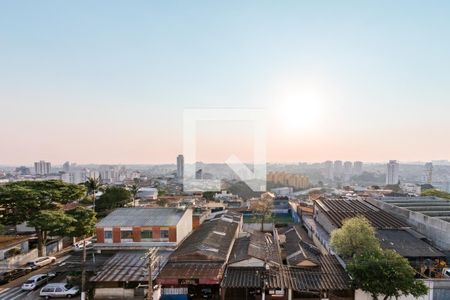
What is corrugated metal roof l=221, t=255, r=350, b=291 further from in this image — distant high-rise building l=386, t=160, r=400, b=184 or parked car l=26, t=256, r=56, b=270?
distant high-rise building l=386, t=160, r=400, b=184

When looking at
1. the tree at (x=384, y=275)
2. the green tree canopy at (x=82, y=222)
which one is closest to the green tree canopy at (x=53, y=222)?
the green tree canopy at (x=82, y=222)

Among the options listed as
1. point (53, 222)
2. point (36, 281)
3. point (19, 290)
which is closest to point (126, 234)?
point (53, 222)

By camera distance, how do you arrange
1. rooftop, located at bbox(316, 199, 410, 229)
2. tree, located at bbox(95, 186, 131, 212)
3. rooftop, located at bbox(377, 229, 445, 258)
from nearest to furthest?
rooftop, located at bbox(377, 229, 445, 258) < rooftop, located at bbox(316, 199, 410, 229) < tree, located at bbox(95, 186, 131, 212)

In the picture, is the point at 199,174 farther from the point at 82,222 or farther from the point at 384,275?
the point at 384,275

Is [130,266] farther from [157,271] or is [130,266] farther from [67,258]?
[67,258]

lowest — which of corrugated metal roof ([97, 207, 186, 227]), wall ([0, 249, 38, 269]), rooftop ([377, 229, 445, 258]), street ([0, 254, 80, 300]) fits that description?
street ([0, 254, 80, 300])

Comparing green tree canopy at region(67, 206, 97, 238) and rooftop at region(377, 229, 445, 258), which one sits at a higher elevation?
green tree canopy at region(67, 206, 97, 238)

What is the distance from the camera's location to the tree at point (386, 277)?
11953 mm

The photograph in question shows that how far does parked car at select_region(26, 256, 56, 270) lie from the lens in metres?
17.9

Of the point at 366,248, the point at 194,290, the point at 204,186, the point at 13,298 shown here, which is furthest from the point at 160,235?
the point at 204,186

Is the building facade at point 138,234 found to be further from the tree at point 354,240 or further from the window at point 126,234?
the tree at point 354,240

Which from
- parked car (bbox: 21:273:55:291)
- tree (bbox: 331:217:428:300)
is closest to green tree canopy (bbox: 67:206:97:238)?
parked car (bbox: 21:273:55:291)

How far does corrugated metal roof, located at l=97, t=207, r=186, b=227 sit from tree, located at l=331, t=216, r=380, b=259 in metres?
9.72

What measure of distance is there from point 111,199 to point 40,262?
12533mm
